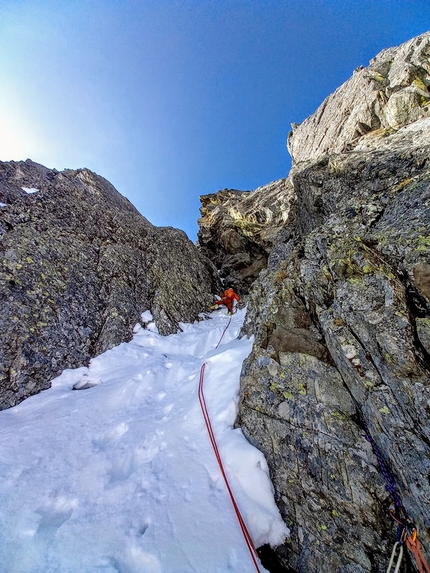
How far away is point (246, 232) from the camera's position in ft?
91.4

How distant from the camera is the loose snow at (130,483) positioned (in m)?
3.82

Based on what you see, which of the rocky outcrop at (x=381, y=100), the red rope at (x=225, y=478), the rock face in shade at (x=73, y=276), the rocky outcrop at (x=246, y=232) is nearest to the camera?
the red rope at (x=225, y=478)

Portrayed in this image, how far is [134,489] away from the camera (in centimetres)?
494

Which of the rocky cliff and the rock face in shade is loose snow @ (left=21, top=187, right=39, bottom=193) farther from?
the rocky cliff

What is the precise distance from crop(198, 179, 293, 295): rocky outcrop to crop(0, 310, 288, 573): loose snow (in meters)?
17.9

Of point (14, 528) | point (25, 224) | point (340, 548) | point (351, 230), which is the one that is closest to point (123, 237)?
point (25, 224)

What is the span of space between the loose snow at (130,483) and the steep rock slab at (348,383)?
0.65 metres

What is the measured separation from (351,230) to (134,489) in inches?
360

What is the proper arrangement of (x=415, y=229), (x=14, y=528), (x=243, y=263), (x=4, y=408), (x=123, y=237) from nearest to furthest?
(x=14, y=528) → (x=415, y=229) → (x=4, y=408) → (x=123, y=237) → (x=243, y=263)

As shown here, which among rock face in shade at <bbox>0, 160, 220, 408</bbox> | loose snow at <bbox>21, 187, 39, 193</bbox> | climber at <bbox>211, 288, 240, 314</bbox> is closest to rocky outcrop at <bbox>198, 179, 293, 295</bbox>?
rock face in shade at <bbox>0, 160, 220, 408</bbox>

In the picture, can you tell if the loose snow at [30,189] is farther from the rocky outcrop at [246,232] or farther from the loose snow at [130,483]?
the rocky outcrop at [246,232]

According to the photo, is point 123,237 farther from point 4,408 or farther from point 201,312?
point 4,408

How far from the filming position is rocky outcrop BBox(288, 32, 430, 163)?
17.2 meters

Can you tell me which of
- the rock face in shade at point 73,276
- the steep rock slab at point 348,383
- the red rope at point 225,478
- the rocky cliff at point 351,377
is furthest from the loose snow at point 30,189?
the steep rock slab at point 348,383
